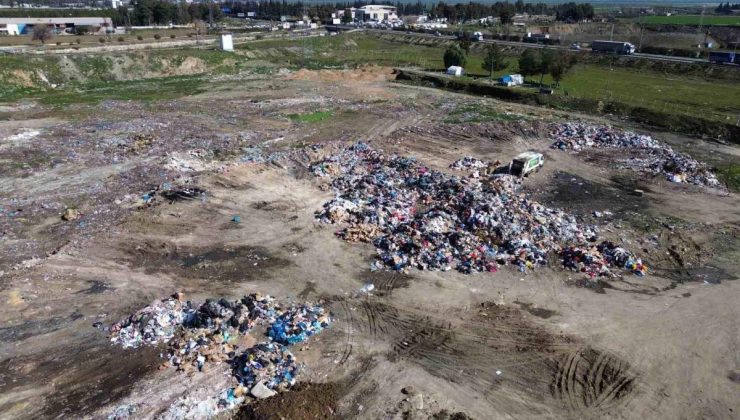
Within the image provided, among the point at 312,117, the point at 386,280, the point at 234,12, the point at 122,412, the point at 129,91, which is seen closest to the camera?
the point at 122,412

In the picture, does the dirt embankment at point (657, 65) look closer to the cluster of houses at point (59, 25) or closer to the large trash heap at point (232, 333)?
the large trash heap at point (232, 333)

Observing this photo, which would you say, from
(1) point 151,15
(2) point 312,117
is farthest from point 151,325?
(1) point 151,15

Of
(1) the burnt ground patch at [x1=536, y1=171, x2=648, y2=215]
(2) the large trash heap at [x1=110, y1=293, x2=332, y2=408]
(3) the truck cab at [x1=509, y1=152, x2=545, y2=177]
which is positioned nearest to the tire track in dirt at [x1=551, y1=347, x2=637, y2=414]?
(2) the large trash heap at [x1=110, y1=293, x2=332, y2=408]

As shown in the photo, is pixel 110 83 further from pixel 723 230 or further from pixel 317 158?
pixel 723 230

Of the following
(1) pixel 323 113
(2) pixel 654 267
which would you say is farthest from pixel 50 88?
(2) pixel 654 267

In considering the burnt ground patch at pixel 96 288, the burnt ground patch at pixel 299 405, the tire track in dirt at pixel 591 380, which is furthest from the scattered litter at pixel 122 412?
the tire track in dirt at pixel 591 380

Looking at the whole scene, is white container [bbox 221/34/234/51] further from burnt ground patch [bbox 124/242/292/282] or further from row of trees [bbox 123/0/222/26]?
burnt ground patch [bbox 124/242/292/282]

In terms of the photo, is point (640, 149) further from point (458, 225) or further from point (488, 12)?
point (488, 12)
